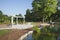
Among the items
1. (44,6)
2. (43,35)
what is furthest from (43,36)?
(44,6)

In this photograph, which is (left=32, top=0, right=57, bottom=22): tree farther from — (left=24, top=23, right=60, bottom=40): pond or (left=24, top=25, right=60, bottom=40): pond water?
(left=24, top=25, right=60, bottom=40): pond water

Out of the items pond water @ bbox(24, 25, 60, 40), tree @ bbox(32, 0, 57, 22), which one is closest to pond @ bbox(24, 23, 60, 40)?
pond water @ bbox(24, 25, 60, 40)

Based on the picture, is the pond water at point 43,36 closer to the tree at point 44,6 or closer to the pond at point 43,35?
the pond at point 43,35

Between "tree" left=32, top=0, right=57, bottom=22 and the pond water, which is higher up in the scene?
"tree" left=32, top=0, right=57, bottom=22

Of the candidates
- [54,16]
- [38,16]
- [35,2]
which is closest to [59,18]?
[54,16]

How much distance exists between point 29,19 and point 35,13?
19.5ft

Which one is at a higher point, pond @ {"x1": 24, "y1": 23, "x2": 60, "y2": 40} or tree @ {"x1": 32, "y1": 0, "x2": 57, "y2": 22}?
tree @ {"x1": 32, "y1": 0, "x2": 57, "y2": 22}

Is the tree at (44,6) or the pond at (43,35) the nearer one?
the pond at (43,35)

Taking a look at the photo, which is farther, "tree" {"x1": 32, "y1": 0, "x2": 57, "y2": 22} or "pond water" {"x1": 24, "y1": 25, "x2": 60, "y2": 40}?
"tree" {"x1": 32, "y1": 0, "x2": 57, "y2": 22}

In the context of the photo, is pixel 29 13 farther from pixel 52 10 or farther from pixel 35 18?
Answer: pixel 52 10

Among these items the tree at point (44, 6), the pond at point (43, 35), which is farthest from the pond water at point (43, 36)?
the tree at point (44, 6)

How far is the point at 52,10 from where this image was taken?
171 ft

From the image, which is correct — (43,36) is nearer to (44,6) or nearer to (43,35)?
(43,35)

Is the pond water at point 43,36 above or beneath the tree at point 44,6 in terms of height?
beneath
